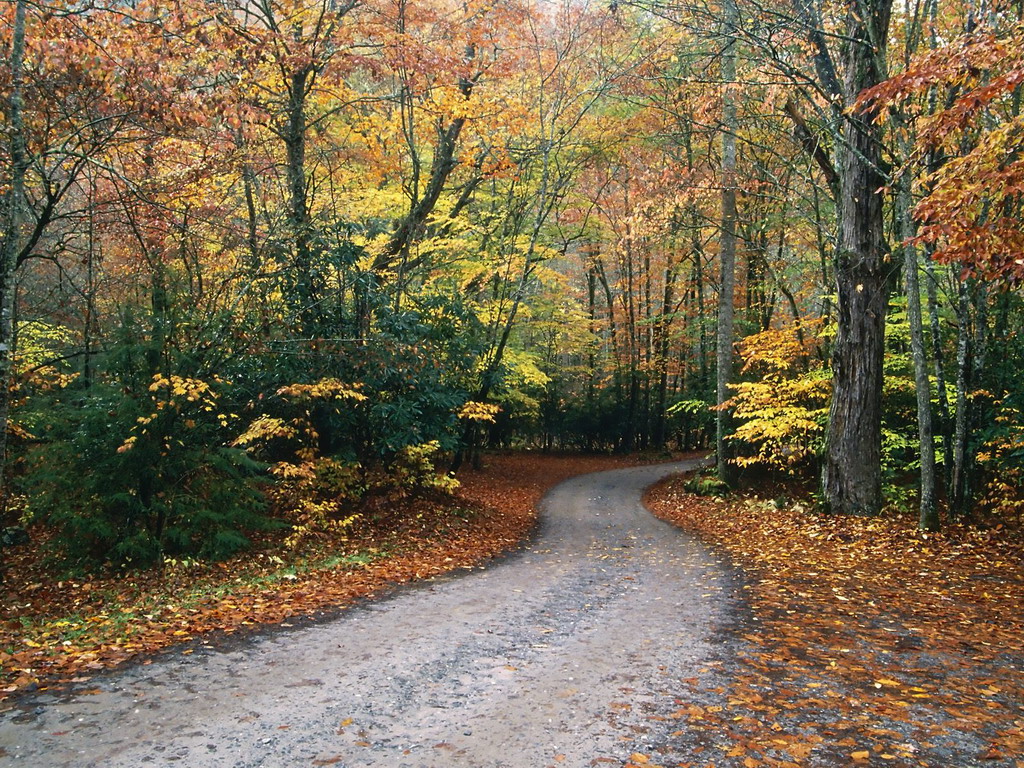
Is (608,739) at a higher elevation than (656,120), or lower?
lower

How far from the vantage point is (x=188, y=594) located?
7.15 m

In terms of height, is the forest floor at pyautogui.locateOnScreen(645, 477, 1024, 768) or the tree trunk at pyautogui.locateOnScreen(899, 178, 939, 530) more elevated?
the tree trunk at pyautogui.locateOnScreen(899, 178, 939, 530)

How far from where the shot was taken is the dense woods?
21.8ft

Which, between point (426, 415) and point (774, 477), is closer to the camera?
point (426, 415)

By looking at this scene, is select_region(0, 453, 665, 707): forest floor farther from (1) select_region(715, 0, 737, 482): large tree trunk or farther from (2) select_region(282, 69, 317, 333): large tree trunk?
(1) select_region(715, 0, 737, 482): large tree trunk

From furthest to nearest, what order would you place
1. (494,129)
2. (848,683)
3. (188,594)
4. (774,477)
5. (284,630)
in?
1. (774,477)
2. (494,129)
3. (188,594)
4. (284,630)
5. (848,683)

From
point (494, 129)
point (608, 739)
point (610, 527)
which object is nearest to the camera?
point (608, 739)

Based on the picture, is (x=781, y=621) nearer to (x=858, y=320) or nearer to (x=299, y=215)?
(x=858, y=320)

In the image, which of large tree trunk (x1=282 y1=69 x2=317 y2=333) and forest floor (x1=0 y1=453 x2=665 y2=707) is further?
large tree trunk (x1=282 y1=69 x2=317 y2=333)

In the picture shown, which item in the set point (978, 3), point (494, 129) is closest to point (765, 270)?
point (494, 129)

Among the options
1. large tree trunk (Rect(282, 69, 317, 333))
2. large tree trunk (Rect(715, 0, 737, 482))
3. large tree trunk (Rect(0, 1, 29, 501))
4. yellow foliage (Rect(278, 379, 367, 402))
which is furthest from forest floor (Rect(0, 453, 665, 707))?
large tree trunk (Rect(715, 0, 737, 482))

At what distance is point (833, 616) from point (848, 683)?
1.77m

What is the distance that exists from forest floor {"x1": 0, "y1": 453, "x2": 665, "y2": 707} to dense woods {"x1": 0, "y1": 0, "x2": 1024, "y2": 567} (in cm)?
49

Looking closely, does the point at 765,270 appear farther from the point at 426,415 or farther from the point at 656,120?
the point at 426,415
